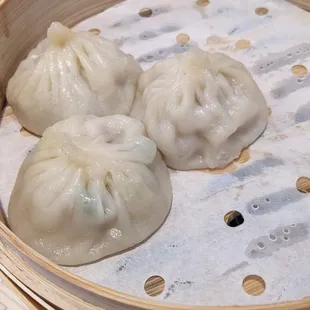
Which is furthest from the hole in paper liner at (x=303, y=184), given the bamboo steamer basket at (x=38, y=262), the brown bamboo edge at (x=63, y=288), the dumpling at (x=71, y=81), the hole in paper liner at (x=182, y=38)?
the hole in paper liner at (x=182, y=38)

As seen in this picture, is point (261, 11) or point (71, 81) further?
point (261, 11)

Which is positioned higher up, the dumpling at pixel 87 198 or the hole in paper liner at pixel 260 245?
the dumpling at pixel 87 198

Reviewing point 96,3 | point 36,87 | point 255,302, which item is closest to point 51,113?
point 36,87

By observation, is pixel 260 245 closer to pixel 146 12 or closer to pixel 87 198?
pixel 87 198

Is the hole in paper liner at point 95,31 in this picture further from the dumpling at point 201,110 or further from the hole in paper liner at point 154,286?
the hole in paper liner at point 154,286

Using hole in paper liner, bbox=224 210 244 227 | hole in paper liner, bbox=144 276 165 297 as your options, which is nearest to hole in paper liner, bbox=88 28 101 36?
hole in paper liner, bbox=224 210 244 227

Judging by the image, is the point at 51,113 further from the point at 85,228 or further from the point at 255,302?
the point at 255,302

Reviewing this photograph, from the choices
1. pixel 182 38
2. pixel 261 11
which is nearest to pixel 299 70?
pixel 261 11
